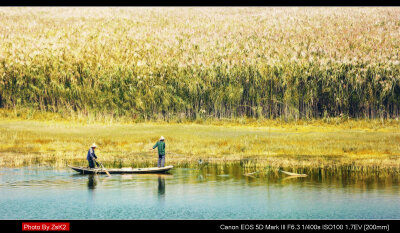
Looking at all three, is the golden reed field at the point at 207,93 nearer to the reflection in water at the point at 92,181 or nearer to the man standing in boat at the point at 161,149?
the man standing in boat at the point at 161,149

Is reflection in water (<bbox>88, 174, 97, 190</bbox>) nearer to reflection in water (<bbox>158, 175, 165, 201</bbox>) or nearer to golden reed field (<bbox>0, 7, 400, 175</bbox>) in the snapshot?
reflection in water (<bbox>158, 175, 165, 201</bbox>)

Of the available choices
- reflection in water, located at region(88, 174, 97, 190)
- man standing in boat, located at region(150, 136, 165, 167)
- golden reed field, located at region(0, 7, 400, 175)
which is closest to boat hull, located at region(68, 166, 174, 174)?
reflection in water, located at region(88, 174, 97, 190)

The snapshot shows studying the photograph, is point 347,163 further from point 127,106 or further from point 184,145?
point 127,106

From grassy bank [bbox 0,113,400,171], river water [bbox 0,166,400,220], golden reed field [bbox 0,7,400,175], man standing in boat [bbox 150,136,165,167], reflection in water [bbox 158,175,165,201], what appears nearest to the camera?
river water [bbox 0,166,400,220]

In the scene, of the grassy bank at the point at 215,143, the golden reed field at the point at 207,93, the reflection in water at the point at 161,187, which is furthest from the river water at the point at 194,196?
the golden reed field at the point at 207,93

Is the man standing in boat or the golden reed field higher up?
the golden reed field
